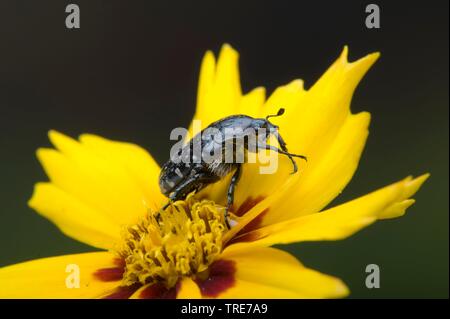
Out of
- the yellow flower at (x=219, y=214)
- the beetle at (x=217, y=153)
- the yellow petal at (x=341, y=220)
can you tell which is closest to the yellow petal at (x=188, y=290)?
the yellow flower at (x=219, y=214)

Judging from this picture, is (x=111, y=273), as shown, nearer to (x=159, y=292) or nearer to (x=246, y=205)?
(x=159, y=292)

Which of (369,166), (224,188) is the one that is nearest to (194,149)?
(224,188)

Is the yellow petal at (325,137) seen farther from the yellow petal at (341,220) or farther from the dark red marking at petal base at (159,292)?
the dark red marking at petal base at (159,292)

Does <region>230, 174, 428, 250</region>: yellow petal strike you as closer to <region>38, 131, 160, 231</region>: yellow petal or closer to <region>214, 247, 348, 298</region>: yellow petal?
<region>214, 247, 348, 298</region>: yellow petal

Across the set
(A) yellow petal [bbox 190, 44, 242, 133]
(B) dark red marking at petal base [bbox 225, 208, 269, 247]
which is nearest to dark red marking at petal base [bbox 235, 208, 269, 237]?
(B) dark red marking at petal base [bbox 225, 208, 269, 247]

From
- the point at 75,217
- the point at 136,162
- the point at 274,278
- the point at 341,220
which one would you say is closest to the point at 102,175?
the point at 136,162
